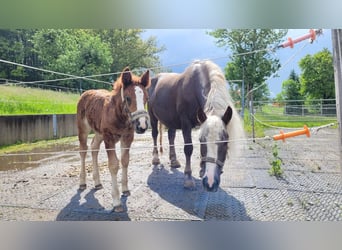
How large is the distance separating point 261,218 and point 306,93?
0.96 meters

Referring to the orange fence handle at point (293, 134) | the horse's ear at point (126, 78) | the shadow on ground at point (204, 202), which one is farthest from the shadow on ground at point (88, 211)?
the orange fence handle at point (293, 134)

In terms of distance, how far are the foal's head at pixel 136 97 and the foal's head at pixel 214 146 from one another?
42cm

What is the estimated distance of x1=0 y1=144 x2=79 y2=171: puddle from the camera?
2.23 m

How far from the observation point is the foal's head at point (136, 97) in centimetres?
210

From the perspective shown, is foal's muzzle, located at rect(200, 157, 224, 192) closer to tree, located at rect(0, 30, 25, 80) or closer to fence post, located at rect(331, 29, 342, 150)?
fence post, located at rect(331, 29, 342, 150)

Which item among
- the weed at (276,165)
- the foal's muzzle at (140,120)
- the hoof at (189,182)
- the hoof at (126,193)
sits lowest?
the hoof at (126,193)

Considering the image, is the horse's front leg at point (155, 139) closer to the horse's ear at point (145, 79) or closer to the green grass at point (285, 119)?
the horse's ear at point (145, 79)

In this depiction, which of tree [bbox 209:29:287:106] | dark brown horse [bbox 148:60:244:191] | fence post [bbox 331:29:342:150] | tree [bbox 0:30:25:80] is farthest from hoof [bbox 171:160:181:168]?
tree [bbox 0:30:25:80]

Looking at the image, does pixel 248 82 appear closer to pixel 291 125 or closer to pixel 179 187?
pixel 291 125

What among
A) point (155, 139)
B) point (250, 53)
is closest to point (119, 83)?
point (155, 139)

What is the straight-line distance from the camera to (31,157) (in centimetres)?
224

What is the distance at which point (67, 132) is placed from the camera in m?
2.25

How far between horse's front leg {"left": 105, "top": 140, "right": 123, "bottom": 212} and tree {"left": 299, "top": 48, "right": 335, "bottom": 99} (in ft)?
4.77
